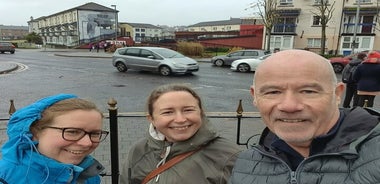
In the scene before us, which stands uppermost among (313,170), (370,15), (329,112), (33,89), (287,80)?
(370,15)

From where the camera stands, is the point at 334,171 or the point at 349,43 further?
the point at 349,43

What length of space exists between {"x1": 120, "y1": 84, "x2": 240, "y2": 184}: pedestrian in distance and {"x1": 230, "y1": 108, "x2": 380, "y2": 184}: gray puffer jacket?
0.36 m

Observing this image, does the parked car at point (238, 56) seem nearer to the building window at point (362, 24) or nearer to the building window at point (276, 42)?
the building window at point (276, 42)

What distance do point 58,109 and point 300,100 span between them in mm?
1332

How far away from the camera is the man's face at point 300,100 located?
4.53 feet

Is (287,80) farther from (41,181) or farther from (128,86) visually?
(128,86)

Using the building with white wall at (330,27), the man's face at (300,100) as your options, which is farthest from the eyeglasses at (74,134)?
the building with white wall at (330,27)

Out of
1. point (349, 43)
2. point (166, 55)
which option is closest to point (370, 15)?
point (349, 43)

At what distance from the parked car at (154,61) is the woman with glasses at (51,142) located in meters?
13.6

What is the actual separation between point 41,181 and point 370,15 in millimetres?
42963

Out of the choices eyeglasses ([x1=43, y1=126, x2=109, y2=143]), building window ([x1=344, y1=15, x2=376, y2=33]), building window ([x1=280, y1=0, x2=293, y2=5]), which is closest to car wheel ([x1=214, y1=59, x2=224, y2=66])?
eyeglasses ([x1=43, y1=126, x2=109, y2=143])

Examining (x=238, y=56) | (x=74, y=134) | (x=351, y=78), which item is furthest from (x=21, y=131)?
(x=238, y=56)

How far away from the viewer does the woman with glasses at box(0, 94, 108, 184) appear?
5.24 feet

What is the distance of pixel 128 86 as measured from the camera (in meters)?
12.3
